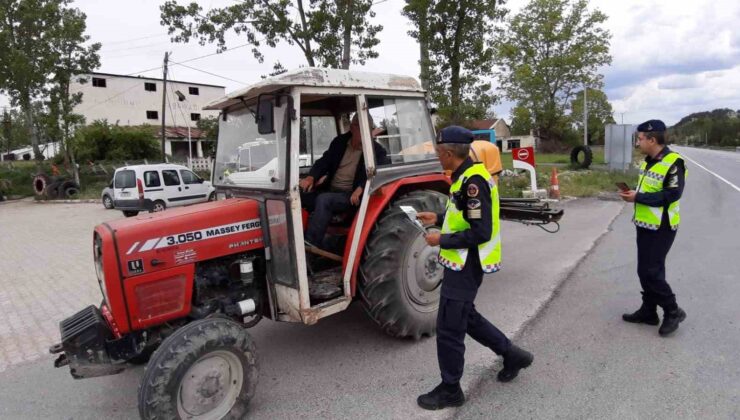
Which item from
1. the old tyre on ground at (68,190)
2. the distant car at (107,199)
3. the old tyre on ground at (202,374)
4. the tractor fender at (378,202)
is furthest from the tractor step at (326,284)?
the old tyre on ground at (68,190)

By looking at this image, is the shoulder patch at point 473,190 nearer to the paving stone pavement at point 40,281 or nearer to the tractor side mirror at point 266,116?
the tractor side mirror at point 266,116

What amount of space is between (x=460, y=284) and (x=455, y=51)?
36.7ft

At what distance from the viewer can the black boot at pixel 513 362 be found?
10.8 ft

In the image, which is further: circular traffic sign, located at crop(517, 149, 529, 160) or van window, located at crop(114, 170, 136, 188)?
van window, located at crop(114, 170, 136, 188)

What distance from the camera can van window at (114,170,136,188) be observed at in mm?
14445

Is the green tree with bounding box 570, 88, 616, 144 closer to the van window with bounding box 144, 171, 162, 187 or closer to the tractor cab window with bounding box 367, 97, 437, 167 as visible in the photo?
the van window with bounding box 144, 171, 162, 187

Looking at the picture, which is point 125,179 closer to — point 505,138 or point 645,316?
point 645,316

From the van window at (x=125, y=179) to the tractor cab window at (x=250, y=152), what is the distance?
38.6ft

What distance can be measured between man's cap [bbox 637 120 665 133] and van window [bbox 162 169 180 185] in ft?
46.1

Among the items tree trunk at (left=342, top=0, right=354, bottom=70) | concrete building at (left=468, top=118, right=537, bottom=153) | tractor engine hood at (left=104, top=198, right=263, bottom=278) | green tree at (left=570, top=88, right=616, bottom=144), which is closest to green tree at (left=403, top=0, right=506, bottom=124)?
tree trunk at (left=342, top=0, right=354, bottom=70)

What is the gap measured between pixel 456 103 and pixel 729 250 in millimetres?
7675

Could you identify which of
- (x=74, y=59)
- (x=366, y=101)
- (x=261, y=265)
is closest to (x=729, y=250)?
(x=366, y=101)

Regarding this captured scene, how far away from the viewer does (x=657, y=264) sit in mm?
4012

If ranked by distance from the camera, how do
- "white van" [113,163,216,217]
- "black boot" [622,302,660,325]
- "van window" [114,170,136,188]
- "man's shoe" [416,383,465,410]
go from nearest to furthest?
"man's shoe" [416,383,465,410] → "black boot" [622,302,660,325] → "white van" [113,163,216,217] → "van window" [114,170,136,188]
